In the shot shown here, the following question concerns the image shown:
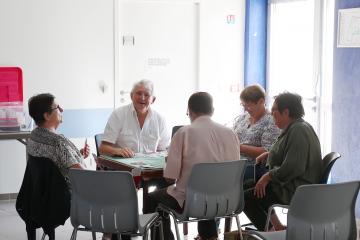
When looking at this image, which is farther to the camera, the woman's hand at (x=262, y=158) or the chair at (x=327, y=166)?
the woman's hand at (x=262, y=158)

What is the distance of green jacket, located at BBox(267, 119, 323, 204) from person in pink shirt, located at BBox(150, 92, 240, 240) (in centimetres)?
31

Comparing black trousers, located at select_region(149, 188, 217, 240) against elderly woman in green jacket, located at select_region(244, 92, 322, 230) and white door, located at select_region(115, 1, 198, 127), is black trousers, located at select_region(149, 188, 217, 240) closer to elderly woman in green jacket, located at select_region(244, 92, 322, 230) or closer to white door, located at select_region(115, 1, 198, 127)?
elderly woman in green jacket, located at select_region(244, 92, 322, 230)

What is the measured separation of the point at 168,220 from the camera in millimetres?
4297

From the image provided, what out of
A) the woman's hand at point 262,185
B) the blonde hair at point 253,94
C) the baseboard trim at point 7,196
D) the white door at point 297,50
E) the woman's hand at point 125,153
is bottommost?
the baseboard trim at point 7,196

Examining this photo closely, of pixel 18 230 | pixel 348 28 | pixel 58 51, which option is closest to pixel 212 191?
pixel 18 230

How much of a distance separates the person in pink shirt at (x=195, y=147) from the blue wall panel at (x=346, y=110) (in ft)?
6.85

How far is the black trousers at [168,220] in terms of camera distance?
156 inches

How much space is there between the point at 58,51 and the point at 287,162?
3.14 metres

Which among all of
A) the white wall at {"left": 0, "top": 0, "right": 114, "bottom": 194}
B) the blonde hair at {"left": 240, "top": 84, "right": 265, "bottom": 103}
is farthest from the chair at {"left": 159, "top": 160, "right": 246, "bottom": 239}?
the white wall at {"left": 0, "top": 0, "right": 114, "bottom": 194}

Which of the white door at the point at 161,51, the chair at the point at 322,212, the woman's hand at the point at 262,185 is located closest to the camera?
the chair at the point at 322,212

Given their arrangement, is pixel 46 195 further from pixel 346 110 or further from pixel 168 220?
pixel 346 110

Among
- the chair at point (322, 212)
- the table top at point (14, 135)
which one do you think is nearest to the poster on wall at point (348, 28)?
the chair at point (322, 212)

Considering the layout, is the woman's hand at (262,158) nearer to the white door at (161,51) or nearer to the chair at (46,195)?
the chair at (46,195)

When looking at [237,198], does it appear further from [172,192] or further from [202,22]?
[202,22]
